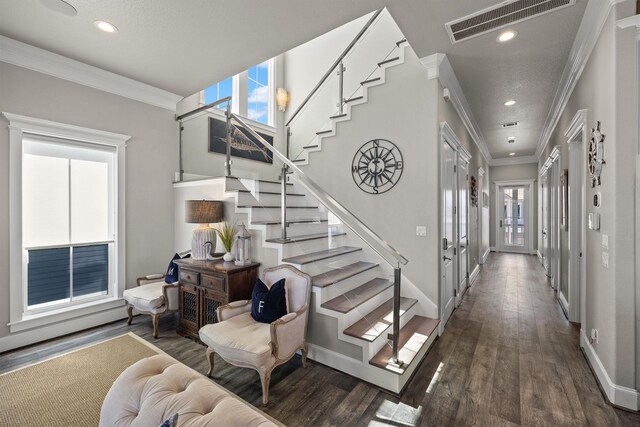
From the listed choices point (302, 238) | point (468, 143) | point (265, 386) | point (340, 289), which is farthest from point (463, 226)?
point (265, 386)

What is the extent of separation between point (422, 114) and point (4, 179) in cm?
442

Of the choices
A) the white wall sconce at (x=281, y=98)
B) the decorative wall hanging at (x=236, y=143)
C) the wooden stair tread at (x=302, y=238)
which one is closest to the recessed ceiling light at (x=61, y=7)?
the decorative wall hanging at (x=236, y=143)

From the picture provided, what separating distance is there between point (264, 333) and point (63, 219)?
2857 millimetres

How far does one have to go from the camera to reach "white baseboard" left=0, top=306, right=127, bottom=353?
292 centimetres

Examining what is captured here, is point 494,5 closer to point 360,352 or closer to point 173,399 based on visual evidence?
point 360,352

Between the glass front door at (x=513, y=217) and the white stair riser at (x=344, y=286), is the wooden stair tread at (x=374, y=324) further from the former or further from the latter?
the glass front door at (x=513, y=217)

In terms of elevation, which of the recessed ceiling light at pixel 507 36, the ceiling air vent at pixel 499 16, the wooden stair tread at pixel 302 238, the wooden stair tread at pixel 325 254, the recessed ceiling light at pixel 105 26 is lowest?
the wooden stair tread at pixel 325 254

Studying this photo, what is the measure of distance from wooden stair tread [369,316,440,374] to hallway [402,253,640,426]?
0.18 m

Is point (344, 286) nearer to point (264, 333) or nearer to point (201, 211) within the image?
point (264, 333)

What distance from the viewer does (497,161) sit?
9656 millimetres

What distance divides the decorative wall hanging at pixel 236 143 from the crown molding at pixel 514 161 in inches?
358

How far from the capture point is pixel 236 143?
3799mm

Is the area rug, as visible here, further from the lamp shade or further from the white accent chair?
the lamp shade

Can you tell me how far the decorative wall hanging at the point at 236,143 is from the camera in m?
3.41
